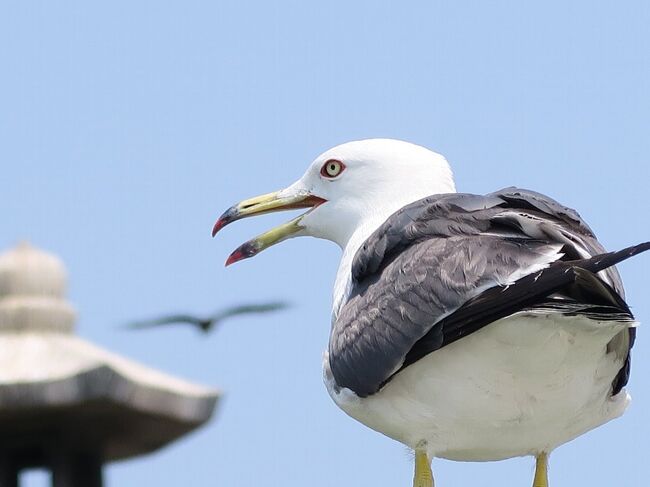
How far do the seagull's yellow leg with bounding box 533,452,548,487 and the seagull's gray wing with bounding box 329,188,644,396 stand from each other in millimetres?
823

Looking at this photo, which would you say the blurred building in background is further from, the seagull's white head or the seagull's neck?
the seagull's white head

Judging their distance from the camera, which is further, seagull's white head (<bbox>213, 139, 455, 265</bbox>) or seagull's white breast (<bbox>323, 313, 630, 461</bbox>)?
seagull's white head (<bbox>213, 139, 455, 265</bbox>)

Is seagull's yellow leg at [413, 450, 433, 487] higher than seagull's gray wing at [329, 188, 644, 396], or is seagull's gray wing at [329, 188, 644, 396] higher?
seagull's gray wing at [329, 188, 644, 396]

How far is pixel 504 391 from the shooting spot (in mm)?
5555

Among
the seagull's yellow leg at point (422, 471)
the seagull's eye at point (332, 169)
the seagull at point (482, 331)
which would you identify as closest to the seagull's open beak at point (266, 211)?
the seagull's eye at point (332, 169)

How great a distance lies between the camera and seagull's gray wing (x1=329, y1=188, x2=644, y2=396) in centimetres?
513

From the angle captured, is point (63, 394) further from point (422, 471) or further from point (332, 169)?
point (332, 169)

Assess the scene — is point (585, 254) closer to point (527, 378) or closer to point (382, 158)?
point (527, 378)

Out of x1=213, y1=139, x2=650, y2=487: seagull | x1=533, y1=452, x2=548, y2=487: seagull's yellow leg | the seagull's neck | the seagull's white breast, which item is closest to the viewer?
x1=213, y1=139, x2=650, y2=487: seagull

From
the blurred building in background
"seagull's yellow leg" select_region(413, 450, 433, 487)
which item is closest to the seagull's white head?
"seagull's yellow leg" select_region(413, 450, 433, 487)

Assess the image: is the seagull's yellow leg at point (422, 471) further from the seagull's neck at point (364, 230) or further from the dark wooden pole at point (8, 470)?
the dark wooden pole at point (8, 470)

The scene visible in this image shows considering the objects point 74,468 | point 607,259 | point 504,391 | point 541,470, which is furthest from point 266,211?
point 74,468

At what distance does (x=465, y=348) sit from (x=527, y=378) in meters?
0.28

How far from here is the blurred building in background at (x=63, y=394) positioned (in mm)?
3613
